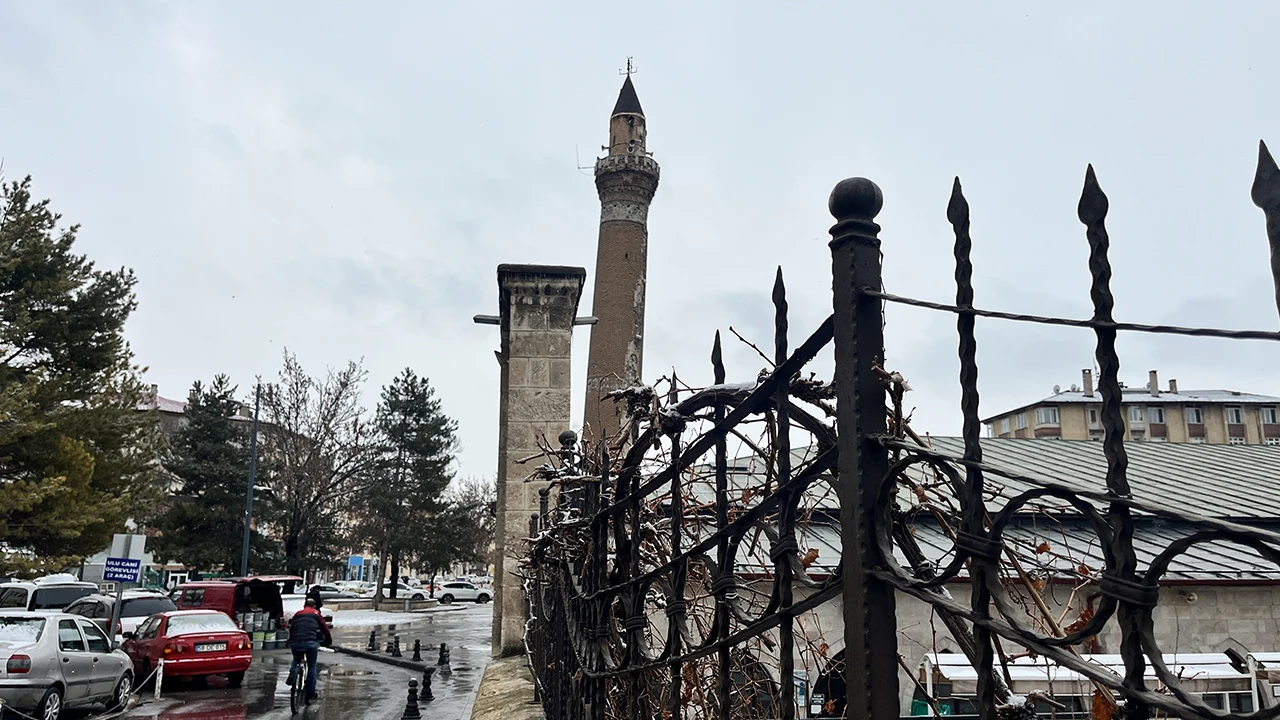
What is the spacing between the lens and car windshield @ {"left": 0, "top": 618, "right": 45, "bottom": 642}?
1234 centimetres

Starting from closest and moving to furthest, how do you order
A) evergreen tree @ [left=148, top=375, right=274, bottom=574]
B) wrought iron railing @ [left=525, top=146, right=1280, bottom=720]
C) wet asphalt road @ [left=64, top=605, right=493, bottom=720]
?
wrought iron railing @ [left=525, top=146, right=1280, bottom=720] < wet asphalt road @ [left=64, top=605, right=493, bottom=720] < evergreen tree @ [left=148, top=375, right=274, bottom=574]

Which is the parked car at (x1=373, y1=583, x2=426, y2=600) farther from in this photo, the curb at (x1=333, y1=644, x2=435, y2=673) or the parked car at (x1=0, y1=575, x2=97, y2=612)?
the curb at (x1=333, y1=644, x2=435, y2=673)

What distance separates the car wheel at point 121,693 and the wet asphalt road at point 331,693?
22cm

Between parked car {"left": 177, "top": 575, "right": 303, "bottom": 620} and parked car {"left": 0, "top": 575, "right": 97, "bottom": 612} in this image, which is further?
parked car {"left": 177, "top": 575, "right": 303, "bottom": 620}

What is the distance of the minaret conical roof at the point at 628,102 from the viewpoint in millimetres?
43406

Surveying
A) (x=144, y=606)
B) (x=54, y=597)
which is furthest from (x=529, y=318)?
(x=54, y=597)

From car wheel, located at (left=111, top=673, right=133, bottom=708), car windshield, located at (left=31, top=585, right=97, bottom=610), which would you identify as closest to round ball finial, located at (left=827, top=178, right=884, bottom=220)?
car wheel, located at (left=111, top=673, right=133, bottom=708)

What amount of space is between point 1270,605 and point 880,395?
627 inches

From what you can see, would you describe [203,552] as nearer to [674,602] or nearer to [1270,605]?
[1270,605]

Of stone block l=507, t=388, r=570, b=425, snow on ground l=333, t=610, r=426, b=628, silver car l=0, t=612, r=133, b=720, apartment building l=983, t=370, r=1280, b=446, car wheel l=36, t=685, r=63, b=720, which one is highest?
apartment building l=983, t=370, r=1280, b=446

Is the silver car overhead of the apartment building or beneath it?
beneath

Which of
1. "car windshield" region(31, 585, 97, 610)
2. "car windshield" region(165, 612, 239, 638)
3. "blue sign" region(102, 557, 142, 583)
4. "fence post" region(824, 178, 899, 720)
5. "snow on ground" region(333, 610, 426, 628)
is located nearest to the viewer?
"fence post" region(824, 178, 899, 720)

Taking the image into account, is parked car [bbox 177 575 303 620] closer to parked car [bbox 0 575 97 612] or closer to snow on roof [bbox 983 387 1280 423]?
parked car [bbox 0 575 97 612]

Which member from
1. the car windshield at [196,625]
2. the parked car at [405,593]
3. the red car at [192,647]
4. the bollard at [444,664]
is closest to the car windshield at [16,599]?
the red car at [192,647]
